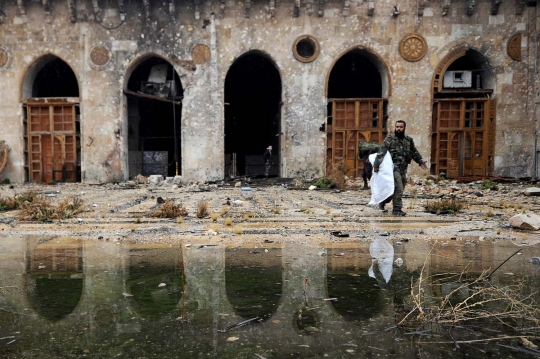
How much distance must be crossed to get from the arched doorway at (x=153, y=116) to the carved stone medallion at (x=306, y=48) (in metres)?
5.02

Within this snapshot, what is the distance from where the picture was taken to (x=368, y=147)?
1338 centimetres

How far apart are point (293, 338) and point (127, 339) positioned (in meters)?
0.89

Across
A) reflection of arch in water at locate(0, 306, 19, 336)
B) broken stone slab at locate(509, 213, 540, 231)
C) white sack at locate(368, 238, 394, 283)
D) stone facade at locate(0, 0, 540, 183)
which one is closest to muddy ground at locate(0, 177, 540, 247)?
broken stone slab at locate(509, 213, 540, 231)

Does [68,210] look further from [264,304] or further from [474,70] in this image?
[474,70]

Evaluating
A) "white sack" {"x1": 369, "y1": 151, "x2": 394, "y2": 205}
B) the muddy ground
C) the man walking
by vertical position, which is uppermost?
the man walking

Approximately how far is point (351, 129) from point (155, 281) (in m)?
14.0

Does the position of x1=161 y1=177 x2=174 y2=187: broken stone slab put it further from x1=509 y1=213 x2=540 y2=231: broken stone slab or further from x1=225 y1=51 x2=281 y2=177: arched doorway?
x1=509 y1=213 x2=540 y2=231: broken stone slab

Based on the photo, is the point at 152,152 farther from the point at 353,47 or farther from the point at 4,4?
the point at 353,47

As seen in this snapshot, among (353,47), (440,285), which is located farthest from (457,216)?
(353,47)

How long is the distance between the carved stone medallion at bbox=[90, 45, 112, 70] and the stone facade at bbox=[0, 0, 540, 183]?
40mm

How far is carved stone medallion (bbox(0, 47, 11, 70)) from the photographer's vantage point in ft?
52.7

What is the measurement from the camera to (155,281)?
10.6 ft

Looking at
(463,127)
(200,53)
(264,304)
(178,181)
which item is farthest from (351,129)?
(264,304)

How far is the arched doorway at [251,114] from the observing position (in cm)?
2038
